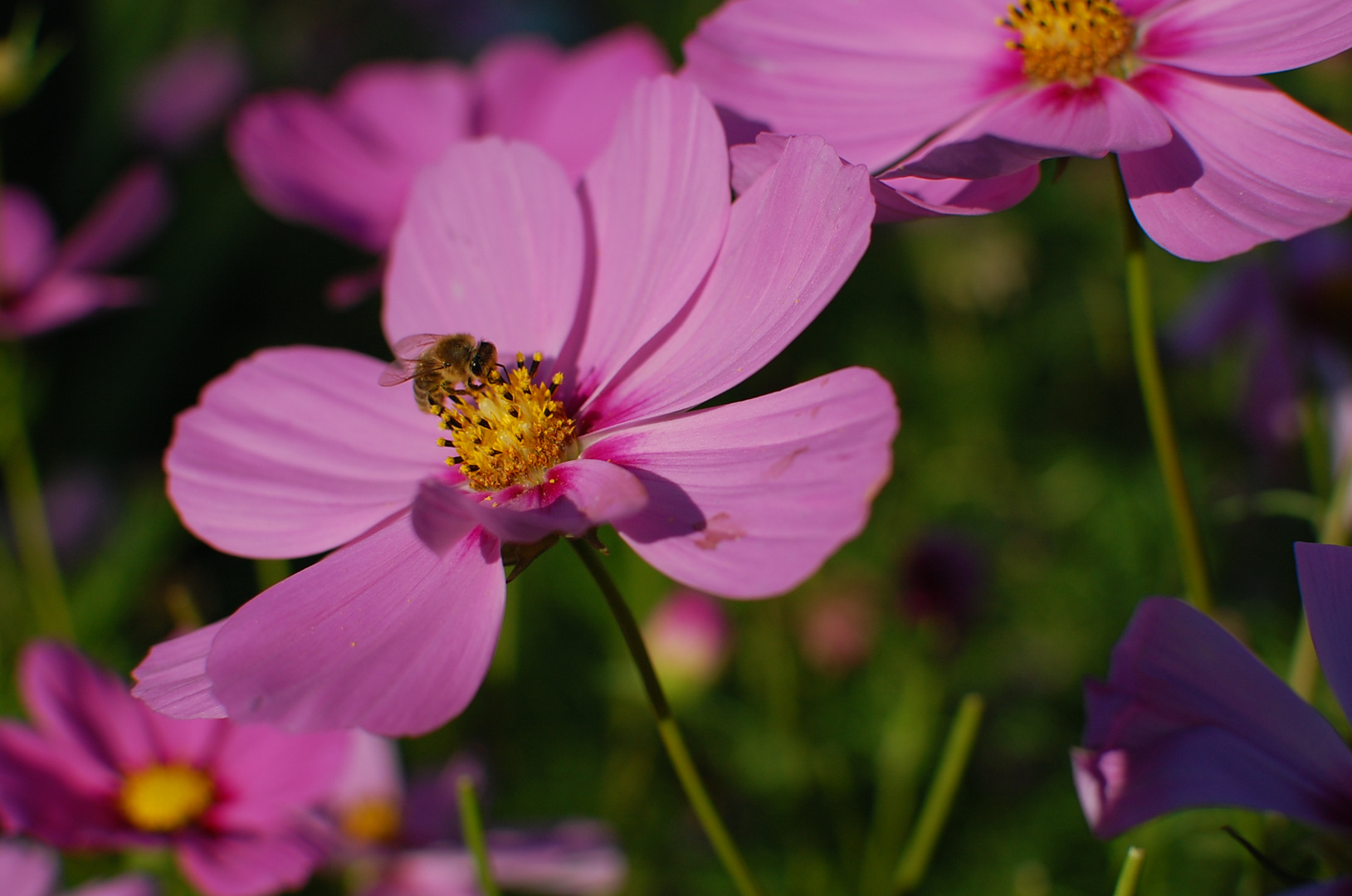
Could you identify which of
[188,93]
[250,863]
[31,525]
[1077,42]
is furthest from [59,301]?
[188,93]

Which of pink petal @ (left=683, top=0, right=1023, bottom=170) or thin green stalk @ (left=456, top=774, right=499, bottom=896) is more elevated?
pink petal @ (left=683, top=0, right=1023, bottom=170)

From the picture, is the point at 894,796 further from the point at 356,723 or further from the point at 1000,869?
the point at 356,723

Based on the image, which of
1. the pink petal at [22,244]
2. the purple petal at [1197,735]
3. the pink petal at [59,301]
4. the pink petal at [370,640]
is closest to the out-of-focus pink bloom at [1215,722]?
the purple petal at [1197,735]

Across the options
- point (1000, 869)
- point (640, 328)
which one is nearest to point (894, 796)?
point (1000, 869)

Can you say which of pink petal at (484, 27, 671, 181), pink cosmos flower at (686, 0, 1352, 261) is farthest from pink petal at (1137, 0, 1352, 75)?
pink petal at (484, 27, 671, 181)

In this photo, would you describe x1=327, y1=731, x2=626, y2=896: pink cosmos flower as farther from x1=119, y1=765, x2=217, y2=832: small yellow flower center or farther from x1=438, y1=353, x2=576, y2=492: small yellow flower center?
x1=438, y1=353, x2=576, y2=492: small yellow flower center

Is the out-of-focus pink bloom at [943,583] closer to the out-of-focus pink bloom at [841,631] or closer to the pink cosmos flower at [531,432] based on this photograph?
the out-of-focus pink bloom at [841,631]
